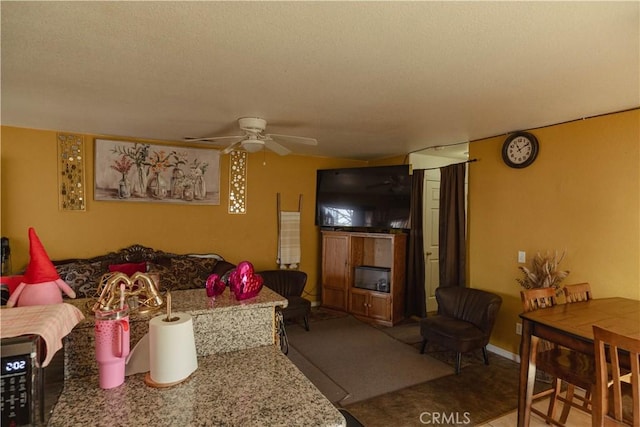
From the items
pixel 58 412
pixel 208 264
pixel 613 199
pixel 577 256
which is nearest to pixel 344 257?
pixel 208 264

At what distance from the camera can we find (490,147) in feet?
12.1

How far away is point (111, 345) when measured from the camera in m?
1.02

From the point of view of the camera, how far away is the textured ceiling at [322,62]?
1440 mm

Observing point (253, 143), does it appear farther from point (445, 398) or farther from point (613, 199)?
point (613, 199)

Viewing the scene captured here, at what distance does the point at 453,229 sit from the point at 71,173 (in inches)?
175

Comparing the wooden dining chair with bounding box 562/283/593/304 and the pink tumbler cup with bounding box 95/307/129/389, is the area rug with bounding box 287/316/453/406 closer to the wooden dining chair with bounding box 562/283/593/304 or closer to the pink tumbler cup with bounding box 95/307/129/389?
the wooden dining chair with bounding box 562/283/593/304

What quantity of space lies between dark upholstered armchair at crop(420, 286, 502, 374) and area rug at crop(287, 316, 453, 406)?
262 millimetres

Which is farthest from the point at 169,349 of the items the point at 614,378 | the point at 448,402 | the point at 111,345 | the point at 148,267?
the point at 148,267

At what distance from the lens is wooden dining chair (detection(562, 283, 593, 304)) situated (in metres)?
2.54

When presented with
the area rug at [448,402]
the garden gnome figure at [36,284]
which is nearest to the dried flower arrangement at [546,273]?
the area rug at [448,402]

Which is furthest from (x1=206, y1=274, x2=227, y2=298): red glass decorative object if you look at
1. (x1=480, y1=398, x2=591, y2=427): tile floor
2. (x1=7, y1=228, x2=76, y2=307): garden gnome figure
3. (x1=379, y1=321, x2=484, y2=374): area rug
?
(x1=379, y1=321, x2=484, y2=374): area rug

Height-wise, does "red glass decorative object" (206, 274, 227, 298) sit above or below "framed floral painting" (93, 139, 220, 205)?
below

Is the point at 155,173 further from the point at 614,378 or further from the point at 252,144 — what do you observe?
the point at 614,378

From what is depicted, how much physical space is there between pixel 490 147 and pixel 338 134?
1.66 m
